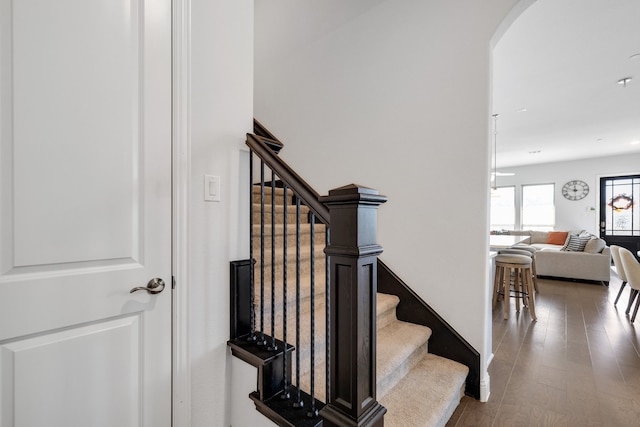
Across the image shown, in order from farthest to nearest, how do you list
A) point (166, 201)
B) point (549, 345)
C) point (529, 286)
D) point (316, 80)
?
point (529, 286) < point (316, 80) < point (549, 345) < point (166, 201)

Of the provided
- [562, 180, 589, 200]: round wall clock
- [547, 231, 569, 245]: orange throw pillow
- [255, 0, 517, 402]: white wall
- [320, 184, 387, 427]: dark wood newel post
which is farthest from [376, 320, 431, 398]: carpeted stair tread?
[562, 180, 589, 200]: round wall clock

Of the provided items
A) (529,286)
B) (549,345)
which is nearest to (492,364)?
(549,345)

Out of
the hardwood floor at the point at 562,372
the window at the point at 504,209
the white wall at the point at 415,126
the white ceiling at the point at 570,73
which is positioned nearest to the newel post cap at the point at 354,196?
the white wall at the point at 415,126

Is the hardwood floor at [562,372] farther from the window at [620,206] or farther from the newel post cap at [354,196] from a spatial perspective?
the window at [620,206]

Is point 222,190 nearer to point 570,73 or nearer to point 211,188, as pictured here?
point 211,188

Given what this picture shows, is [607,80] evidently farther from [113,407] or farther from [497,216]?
[497,216]

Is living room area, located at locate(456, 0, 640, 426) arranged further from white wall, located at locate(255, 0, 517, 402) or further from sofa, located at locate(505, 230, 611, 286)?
white wall, located at locate(255, 0, 517, 402)

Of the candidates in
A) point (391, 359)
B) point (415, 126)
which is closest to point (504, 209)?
point (415, 126)

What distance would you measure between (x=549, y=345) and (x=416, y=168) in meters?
2.18

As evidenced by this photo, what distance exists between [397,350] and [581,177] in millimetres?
9590

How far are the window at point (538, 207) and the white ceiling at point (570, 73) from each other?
8.86ft

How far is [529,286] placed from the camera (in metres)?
3.46

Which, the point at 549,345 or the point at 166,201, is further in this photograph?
the point at 549,345

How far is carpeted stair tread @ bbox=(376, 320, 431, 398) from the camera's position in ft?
5.35
